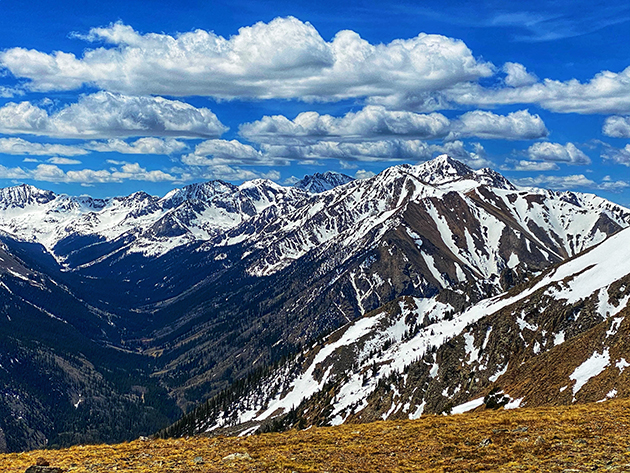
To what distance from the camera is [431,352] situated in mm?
191500

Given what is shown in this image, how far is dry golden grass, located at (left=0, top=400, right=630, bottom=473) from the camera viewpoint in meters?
34.5

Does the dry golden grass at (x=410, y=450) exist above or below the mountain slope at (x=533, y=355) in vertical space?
above

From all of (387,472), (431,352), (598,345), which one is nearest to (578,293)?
(431,352)

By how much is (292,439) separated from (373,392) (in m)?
153

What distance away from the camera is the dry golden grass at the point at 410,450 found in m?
34.5

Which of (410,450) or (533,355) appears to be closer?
(410,450)

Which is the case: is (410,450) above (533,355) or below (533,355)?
above

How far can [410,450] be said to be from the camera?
4109 cm

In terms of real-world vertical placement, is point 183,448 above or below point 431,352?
above

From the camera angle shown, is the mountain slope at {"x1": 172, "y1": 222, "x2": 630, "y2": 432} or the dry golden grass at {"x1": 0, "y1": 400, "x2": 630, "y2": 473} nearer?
the dry golden grass at {"x1": 0, "y1": 400, "x2": 630, "y2": 473}

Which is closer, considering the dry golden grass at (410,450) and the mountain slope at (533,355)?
the dry golden grass at (410,450)

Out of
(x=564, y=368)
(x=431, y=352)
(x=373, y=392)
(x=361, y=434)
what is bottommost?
(x=373, y=392)

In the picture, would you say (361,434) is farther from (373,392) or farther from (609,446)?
(373,392)

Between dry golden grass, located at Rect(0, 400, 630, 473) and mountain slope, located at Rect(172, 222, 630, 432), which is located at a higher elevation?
dry golden grass, located at Rect(0, 400, 630, 473)
